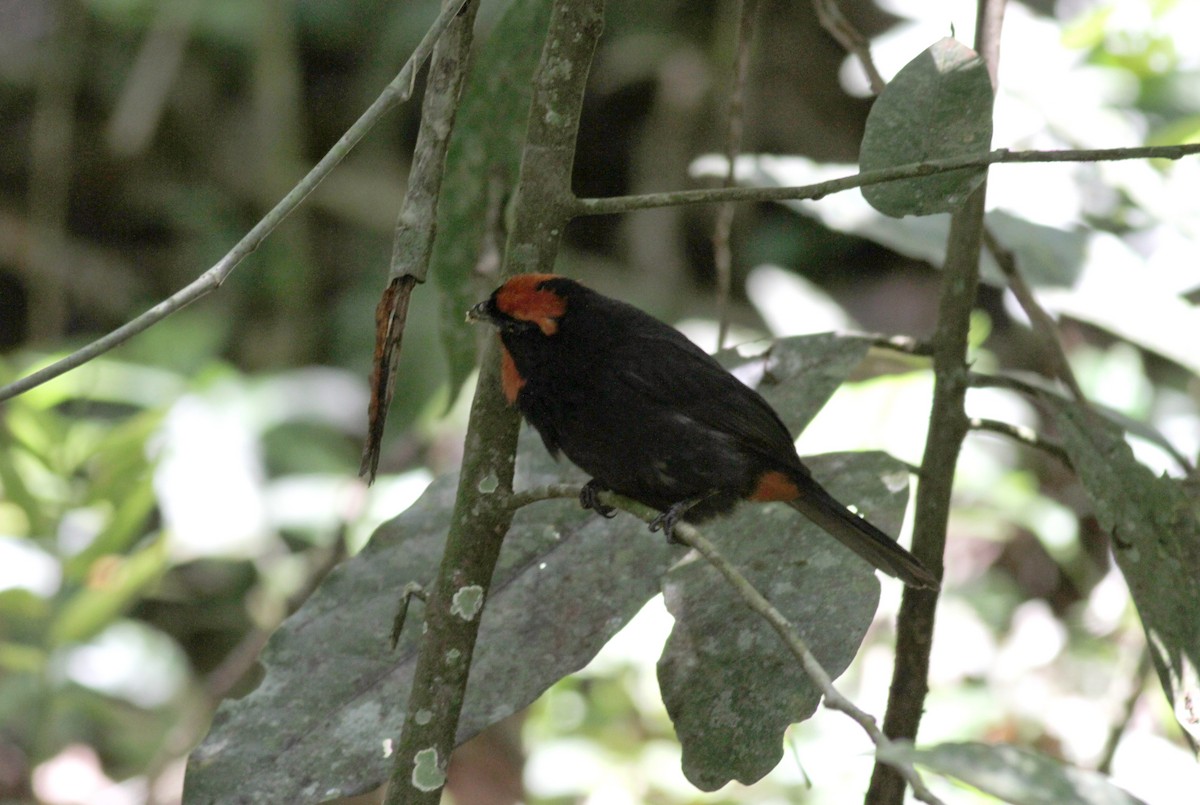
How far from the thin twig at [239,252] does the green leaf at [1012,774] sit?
31.2 inches

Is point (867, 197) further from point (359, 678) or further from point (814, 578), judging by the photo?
point (359, 678)

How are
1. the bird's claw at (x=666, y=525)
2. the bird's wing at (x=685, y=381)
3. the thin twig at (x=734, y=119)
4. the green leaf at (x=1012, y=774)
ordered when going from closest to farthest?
the green leaf at (x=1012, y=774) → the bird's claw at (x=666, y=525) → the thin twig at (x=734, y=119) → the bird's wing at (x=685, y=381)

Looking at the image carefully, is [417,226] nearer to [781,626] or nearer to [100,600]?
[781,626]

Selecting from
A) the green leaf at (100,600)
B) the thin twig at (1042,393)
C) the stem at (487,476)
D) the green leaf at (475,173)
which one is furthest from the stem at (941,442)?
the green leaf at (100,600)

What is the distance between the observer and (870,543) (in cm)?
179

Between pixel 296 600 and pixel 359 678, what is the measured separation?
2.04 meters

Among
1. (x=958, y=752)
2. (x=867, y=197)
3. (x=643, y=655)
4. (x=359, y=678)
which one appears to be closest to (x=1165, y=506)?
(x=867, y=197)

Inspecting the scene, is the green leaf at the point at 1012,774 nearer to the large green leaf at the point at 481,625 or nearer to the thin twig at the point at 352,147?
the large green leaf at the point at 481,625

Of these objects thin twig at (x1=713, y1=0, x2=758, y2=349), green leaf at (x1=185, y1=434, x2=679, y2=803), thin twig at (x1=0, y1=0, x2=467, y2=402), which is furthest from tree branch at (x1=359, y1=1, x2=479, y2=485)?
thin twig at (x1=713, y1=0, x2=758, y2=349)

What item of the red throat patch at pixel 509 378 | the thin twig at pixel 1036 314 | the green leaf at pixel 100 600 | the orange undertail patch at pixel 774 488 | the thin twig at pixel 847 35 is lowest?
the green leaf at pixel 100 600

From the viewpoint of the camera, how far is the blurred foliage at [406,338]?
2881 mm

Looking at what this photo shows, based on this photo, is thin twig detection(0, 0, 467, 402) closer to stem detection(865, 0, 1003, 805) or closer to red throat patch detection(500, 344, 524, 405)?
red throat patch detection(500, 344, 524, 405)

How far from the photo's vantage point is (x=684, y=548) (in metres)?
1.86

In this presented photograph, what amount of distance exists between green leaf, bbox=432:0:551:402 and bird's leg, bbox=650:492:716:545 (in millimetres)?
428
